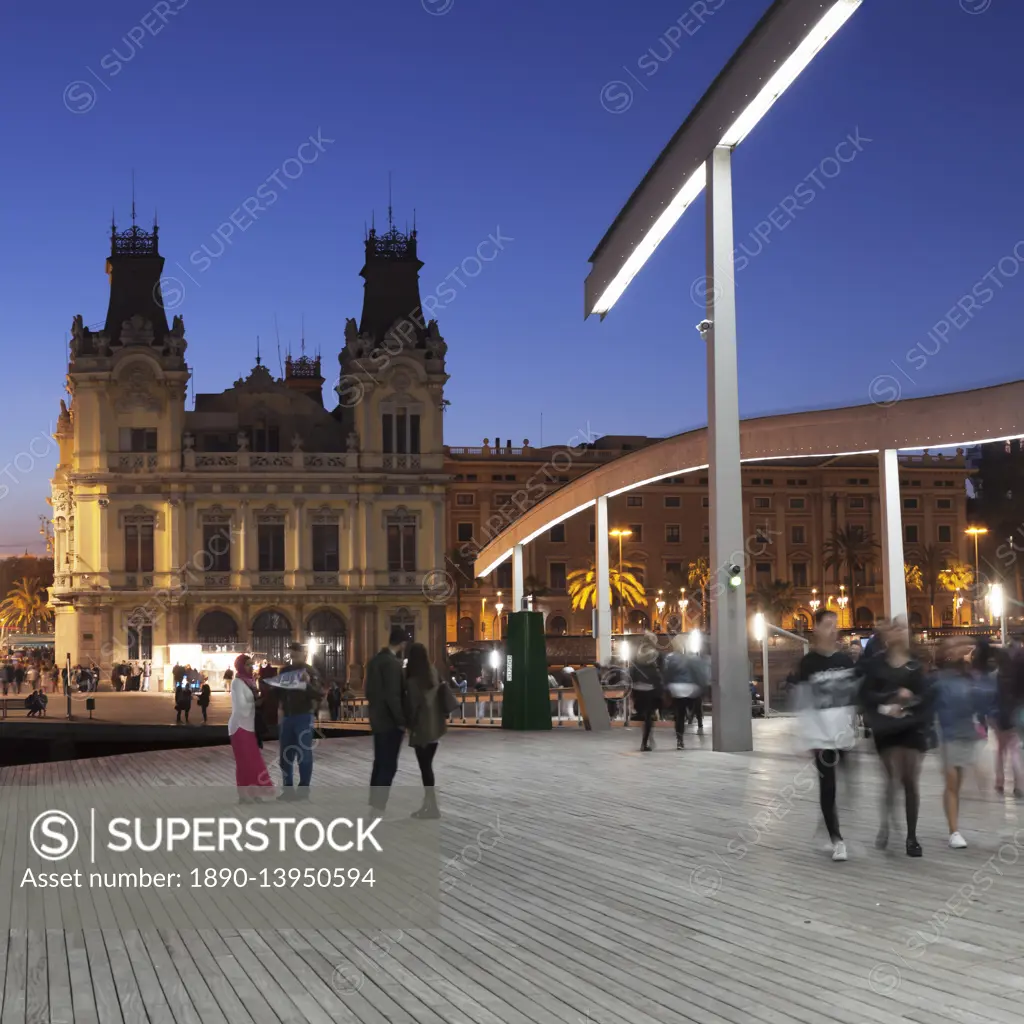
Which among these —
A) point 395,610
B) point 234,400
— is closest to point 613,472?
point 395,610

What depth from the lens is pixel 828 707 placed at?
29.6 ft

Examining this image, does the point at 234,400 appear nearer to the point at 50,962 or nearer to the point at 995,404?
the point at 995,404

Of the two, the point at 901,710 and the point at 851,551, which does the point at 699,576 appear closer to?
the point at 851,551

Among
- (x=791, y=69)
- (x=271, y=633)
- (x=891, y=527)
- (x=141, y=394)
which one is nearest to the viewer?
(x=791, y=69)

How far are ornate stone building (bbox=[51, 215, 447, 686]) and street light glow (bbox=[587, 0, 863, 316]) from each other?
43.3 metres

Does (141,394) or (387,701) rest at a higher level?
(141,394)

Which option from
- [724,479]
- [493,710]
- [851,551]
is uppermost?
[851,551]

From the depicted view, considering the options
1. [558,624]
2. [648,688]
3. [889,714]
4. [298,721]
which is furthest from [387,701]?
[558,624]

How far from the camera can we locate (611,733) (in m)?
21.9

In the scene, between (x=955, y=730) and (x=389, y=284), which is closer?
(x=955, y=730)

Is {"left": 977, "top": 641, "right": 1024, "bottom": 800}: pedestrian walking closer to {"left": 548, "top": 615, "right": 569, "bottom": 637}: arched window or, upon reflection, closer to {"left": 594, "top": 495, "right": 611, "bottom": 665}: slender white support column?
{"left": 594, "top": 495, "right": 611, "bottom": 665}: slender white support column

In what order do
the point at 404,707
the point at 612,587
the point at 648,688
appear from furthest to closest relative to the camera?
1. the point at 612,587
2. the point at 648,688
3. the point at 404,707

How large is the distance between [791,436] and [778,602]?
254 ft

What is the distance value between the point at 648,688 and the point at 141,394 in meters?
A: 50.1
